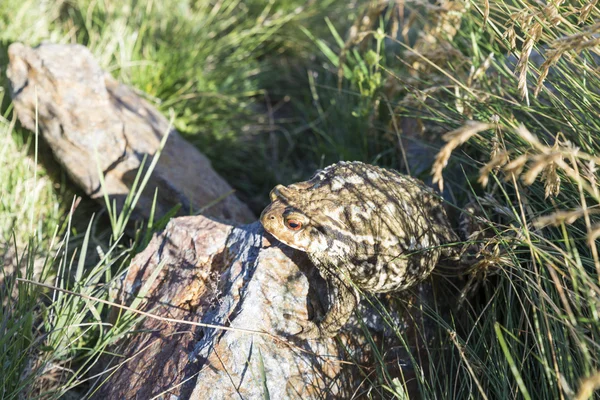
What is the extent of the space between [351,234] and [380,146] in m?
1.53

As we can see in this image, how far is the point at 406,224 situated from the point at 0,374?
1.70 meters

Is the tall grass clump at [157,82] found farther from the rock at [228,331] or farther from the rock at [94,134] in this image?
the rock at [228,331]

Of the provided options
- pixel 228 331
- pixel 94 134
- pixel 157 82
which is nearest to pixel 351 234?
pixel 228 331

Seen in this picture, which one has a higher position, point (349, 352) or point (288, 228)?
point (288, 228)

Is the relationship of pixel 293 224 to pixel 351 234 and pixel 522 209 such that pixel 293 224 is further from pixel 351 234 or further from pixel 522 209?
pixel 522 209

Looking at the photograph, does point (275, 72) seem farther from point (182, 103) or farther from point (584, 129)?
point (584, 129)

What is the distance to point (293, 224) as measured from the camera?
227cm

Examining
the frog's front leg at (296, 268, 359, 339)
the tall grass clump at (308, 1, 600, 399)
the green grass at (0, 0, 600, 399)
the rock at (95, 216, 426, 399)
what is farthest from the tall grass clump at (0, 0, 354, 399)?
the tall grass clump at (308, 1, 600, 399)

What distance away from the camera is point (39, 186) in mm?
3373

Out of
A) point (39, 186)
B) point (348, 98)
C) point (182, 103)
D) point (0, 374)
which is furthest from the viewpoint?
point (182, 103)

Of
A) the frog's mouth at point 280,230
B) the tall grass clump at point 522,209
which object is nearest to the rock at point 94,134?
the frog's mouth at point 280,230

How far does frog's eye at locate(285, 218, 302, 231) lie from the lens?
2.26 metres

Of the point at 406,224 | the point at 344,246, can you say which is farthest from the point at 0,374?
the point at 406,224

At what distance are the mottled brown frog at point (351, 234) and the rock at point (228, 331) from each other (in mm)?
131
